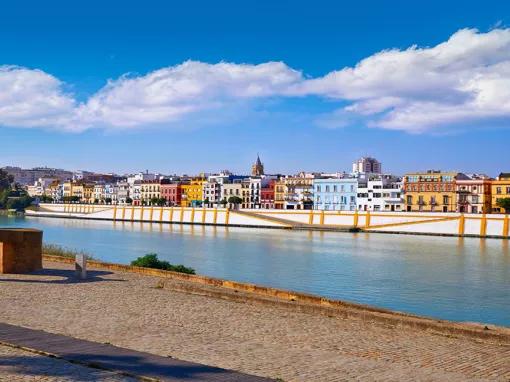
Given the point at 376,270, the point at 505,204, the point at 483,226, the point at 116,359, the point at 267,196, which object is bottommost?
the point at 376,270

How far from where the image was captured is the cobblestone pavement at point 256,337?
7.90 meters

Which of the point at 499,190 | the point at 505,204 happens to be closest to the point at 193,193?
the point at 499,190

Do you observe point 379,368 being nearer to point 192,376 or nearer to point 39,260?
point 192,376

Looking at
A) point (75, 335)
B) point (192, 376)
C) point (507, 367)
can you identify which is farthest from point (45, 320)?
point (507, 367)

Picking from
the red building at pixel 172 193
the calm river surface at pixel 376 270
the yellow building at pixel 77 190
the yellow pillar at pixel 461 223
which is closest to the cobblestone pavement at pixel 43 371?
the calm river surface at pixel 376 270

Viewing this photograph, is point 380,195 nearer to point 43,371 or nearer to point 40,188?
point 43,371

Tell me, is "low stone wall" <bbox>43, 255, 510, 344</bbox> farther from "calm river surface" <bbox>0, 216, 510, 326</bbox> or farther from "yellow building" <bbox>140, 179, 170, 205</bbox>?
"yellow building" <bbox>140, 179, 170, 205</bbox>

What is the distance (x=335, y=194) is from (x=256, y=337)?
318 ft

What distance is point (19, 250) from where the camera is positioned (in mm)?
17078

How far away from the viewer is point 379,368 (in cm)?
796

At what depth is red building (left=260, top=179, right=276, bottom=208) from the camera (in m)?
121

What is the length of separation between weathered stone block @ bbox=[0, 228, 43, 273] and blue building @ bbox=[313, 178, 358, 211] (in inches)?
3380

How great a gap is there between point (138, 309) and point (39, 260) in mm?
6669

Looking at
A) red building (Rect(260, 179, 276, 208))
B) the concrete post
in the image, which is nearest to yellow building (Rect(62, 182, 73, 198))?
red building (Rect(260, 179, 276, 208))
